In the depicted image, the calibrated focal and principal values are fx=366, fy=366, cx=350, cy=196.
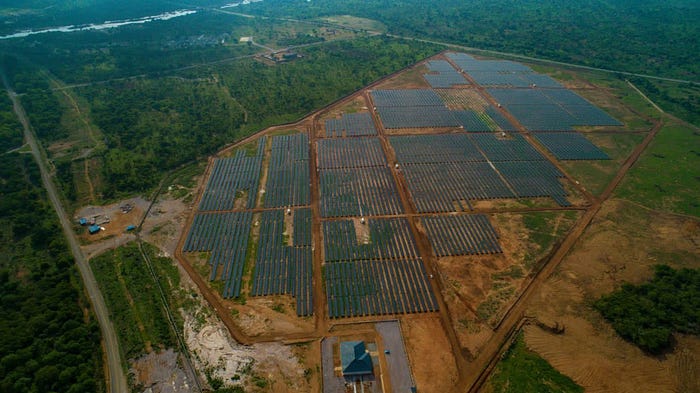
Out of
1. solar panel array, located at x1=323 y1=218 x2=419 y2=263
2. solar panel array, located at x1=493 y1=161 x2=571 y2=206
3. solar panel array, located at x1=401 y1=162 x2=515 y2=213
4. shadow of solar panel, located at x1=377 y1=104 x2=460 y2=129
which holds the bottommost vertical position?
solar panel array, located at x1=323 y1=218 x2=419 y2=263

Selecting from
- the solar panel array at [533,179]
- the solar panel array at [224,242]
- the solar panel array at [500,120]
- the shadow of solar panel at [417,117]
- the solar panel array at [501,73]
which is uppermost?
the solar panel array at [501,73]

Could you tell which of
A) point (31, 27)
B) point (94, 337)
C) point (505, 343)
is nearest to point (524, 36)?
point (505, 343)

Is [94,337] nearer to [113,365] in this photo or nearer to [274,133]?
[113,365]

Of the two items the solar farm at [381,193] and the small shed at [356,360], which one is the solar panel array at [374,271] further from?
the small shed at [356,360]

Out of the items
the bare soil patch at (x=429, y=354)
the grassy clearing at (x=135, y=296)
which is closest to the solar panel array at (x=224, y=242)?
the grassy clearing at (x=135, y=296)

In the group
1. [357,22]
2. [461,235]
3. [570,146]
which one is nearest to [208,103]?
[461,235]

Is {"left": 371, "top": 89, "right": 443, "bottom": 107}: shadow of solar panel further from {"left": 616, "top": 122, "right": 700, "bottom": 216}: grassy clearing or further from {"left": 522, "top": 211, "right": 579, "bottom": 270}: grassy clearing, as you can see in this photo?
{"left": 616, "top": 122, "right": 700, "bottom": 216}: grassy clearing

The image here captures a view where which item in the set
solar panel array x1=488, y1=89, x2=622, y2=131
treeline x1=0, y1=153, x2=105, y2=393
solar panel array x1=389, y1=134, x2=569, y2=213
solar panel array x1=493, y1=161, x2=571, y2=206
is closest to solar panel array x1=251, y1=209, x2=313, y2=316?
treeline x1=0, y1=153, x2=105, y2=393
